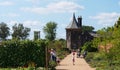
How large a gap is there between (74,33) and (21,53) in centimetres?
7995

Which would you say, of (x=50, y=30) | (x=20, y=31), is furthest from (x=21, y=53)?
(x=50, y=30)

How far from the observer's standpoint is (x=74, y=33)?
4498 inches

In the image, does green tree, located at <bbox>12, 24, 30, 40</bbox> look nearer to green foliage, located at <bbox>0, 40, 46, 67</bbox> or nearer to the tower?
the tower

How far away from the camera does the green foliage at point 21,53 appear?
34.3 m

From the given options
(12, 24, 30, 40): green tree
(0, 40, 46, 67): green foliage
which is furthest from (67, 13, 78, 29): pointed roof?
(0, 40, 46, 67): green foliage

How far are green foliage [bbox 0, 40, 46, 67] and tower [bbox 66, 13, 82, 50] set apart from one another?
77972 millimetres

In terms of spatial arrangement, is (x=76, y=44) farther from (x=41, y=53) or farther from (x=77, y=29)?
(x=41, y=53)

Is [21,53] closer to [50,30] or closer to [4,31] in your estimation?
[4,31]

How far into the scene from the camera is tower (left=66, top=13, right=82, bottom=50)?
372 feet

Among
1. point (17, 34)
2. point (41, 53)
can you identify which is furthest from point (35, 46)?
point (17, 34)

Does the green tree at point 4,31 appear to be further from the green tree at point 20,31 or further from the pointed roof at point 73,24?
the pointed roof at point 73,24

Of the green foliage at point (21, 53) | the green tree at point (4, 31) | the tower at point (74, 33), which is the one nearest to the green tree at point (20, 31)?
the green tree at point (4, 31)

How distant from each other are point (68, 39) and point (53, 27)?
17558 millimetres

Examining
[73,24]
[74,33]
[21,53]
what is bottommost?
[74,33]
